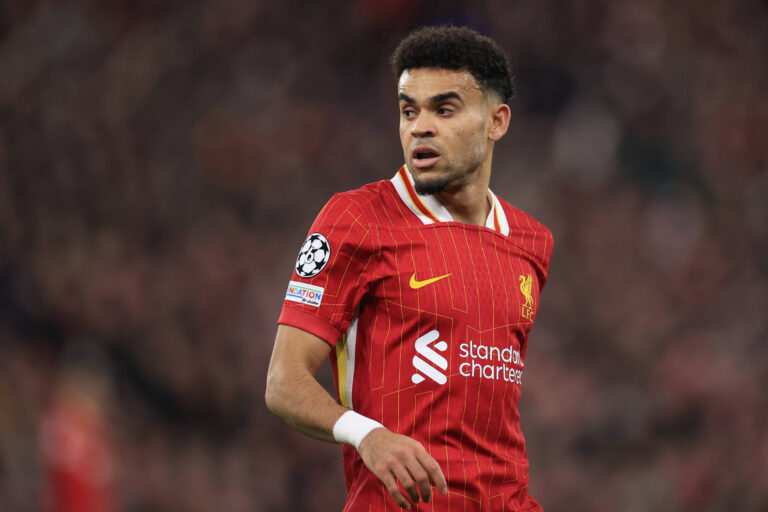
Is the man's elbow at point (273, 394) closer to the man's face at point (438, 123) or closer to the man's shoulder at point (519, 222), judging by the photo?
the man's face at point (438, 123)

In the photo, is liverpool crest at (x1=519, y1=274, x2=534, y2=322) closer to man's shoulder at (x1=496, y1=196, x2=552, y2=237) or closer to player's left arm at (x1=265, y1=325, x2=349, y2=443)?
man's shoulder at (x1=496, y1=196, x2=552, y2=237)

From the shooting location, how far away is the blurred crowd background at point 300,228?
6207mm

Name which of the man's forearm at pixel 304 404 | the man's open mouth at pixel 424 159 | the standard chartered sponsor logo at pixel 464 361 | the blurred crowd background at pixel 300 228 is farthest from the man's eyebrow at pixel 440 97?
the blurred crowd background at pixel 300 228

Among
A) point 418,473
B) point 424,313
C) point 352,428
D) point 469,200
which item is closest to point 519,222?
point 469,200

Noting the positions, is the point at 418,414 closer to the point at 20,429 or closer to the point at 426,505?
the point at 426,505

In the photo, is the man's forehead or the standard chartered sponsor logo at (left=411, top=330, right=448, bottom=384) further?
the man's forehead

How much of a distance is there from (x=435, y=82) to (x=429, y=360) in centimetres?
80

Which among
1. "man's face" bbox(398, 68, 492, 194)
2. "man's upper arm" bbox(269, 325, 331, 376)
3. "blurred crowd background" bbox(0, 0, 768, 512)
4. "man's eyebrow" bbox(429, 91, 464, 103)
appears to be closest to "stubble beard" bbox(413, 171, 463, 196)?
"man's face" bbox(398, 68, 492, 194)

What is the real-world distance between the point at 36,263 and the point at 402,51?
4.61 meters

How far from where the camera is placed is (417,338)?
2.48 metres

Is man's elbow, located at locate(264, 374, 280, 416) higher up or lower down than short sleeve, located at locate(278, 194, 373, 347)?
lower down

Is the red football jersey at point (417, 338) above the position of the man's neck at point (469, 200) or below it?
below

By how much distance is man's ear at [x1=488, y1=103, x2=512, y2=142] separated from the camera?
9.28ft

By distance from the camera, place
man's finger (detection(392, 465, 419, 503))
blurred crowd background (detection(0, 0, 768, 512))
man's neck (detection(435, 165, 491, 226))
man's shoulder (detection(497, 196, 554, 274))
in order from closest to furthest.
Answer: man's finger (detection(392, 465, 419, 503))
man's neck (detection(435, 165, 491, 226))
man's shoulder (detection(497, 196, 554, 274))
blurred crowd background (detection(0, 0, 768, 512))
